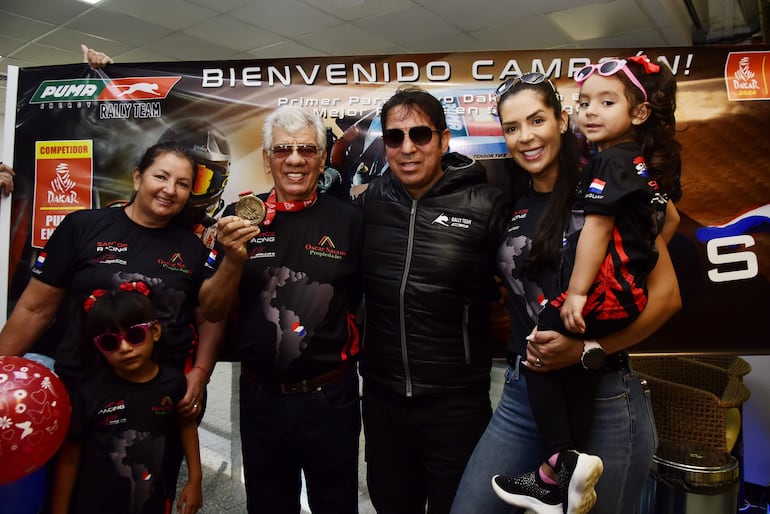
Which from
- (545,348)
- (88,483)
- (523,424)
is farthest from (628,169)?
(88,483)

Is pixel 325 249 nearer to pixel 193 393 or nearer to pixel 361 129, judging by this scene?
pixel 193 393

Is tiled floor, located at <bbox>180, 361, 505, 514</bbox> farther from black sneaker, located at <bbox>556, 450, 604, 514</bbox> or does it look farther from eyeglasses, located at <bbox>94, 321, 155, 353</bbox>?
black sneaker, located at <bbox>556, 450, 604, 514</bbox>

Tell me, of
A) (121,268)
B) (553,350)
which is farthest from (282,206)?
(553,350)

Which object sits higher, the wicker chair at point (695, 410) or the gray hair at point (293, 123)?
the gray hair at point (293, 123)

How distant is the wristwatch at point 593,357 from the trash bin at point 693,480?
136cm

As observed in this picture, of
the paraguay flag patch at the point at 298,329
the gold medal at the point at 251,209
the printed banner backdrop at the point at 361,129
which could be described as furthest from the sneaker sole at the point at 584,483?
the printed banner backdrop at the point at 361,129

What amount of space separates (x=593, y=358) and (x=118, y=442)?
164 centimetres

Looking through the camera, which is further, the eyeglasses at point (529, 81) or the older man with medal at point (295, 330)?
the older man with medal at point (295, 330)

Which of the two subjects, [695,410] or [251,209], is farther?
[695,410]

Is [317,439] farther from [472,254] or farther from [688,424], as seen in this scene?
[688,424]

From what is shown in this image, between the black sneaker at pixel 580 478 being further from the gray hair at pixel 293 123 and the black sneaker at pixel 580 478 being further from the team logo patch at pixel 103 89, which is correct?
the team logo patch at pixel 103 89

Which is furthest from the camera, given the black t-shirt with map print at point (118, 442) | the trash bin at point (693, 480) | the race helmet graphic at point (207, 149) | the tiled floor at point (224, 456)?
the tiled floor at point (224, 456)

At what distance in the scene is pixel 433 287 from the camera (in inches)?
73.8

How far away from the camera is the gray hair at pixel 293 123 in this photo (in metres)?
2.04
